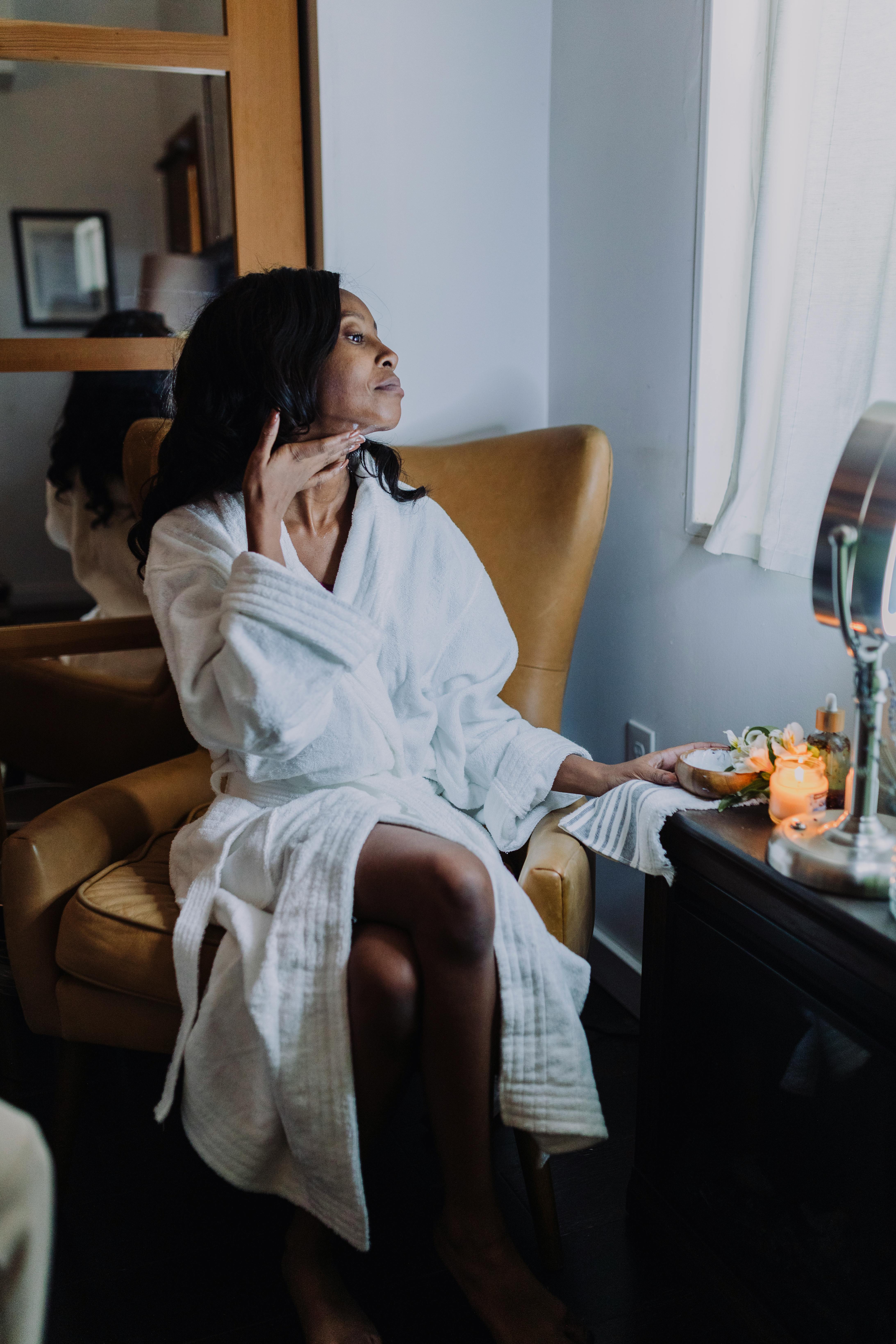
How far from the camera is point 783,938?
3.33ft

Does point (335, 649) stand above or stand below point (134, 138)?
below

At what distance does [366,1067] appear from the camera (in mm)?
1126

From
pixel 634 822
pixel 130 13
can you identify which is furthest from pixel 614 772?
pixel 130 13

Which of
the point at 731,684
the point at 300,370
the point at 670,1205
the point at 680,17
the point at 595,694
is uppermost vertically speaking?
the point at 680,17

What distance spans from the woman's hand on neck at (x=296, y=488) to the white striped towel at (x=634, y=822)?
49 cm

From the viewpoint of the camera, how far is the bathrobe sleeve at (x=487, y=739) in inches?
54.9

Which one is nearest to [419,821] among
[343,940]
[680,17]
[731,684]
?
[343,940]

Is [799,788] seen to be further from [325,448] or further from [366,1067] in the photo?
[325,448]

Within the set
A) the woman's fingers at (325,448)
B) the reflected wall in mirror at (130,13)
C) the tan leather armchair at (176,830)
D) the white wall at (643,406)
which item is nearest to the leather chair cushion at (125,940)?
the tan leather armchair at (176,830)

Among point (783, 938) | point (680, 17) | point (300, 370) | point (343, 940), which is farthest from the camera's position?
point (680, 17)

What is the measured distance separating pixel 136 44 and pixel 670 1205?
1.91 metres

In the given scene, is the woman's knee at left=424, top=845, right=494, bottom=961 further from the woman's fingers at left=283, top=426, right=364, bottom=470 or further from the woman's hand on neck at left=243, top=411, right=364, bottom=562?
the woman's fingers at left=283, top=426, right=364, bottom=470

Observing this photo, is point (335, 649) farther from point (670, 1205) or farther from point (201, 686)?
point (670, 1205)

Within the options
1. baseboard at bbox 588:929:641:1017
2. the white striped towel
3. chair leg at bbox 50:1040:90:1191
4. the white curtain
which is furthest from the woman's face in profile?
baseboard at bbox 588:929:641:1017
